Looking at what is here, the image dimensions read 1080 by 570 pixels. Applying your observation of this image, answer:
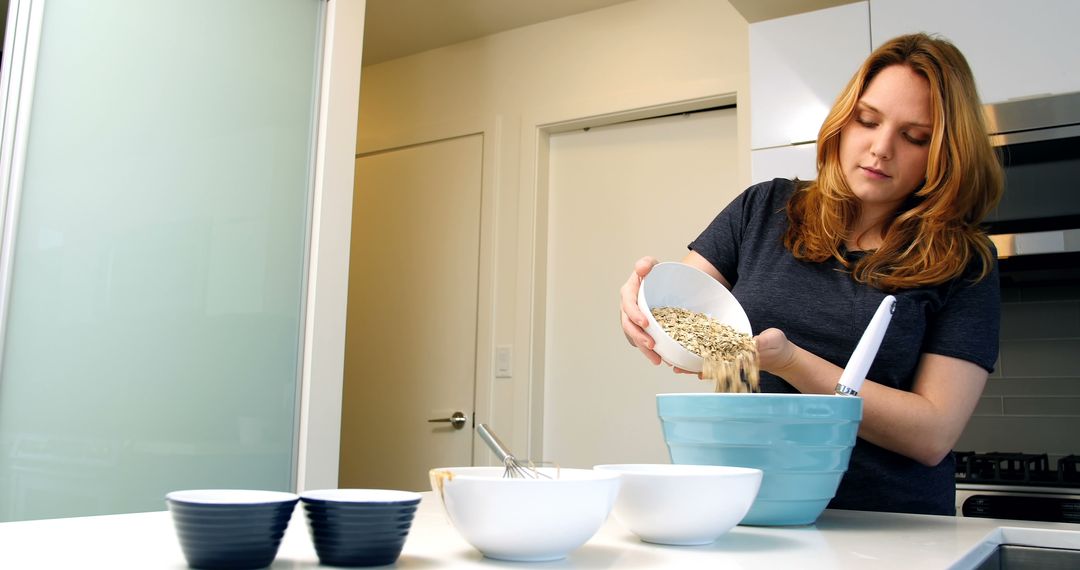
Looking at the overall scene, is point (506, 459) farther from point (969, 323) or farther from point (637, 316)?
point (969, 323)

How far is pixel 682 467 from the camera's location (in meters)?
0.72

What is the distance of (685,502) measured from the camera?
25.1 inches

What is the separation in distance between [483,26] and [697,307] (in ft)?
8.66

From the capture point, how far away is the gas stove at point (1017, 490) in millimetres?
1865

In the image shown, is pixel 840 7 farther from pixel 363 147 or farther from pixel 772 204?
pixel 363 147

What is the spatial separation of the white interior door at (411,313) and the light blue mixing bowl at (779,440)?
8.85 ft

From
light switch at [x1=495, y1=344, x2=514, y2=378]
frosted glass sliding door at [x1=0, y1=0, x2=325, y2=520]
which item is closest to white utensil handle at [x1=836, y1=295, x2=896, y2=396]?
frosted glass sliding door at [x1=0, y1=0, x2=325, y2=520]

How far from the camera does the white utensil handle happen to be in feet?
2.77

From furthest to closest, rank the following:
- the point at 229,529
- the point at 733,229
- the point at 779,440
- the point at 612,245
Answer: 1. the point at 612,245
2. the point at 733,229
3. the point at 779,440
4. the point at 229,529

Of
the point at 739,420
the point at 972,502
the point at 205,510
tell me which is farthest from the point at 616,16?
the point at 205,510

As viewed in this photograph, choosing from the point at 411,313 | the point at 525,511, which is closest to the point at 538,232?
the point at 411,313

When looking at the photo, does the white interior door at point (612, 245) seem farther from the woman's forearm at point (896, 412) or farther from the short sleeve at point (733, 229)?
the woman's forearm at point (896, 412)

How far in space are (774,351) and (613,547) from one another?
414 millimetres

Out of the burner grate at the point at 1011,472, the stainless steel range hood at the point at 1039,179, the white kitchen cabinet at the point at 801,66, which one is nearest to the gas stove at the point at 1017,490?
the burner grate at the point at 1011,472
